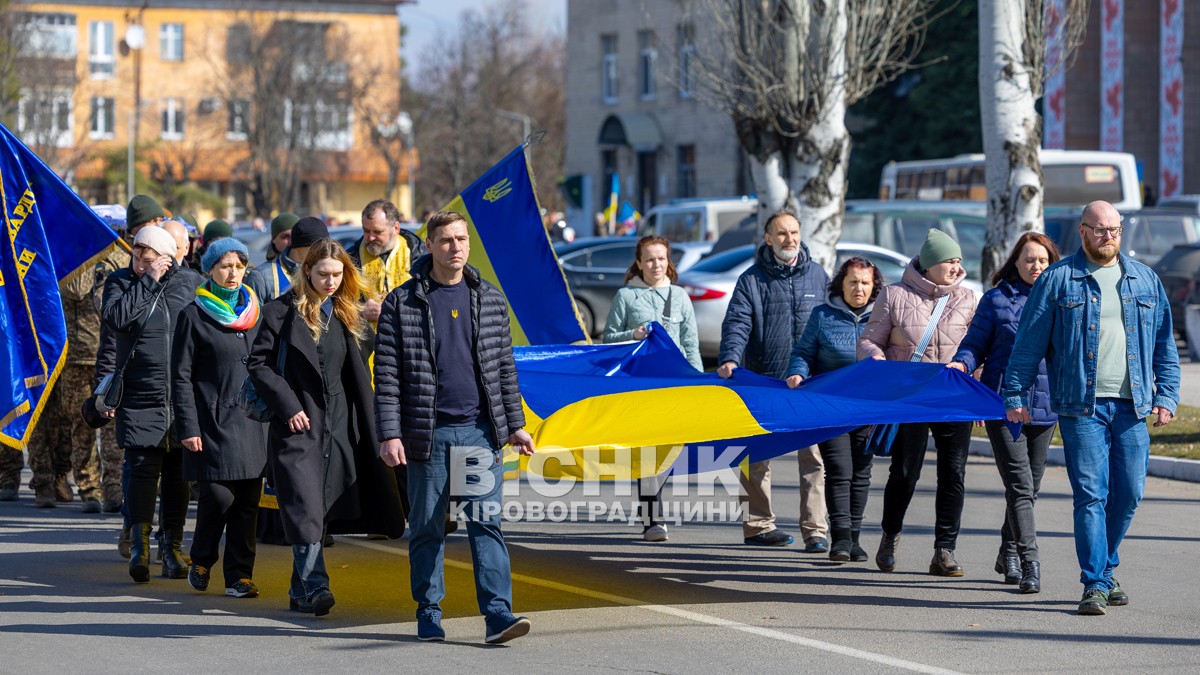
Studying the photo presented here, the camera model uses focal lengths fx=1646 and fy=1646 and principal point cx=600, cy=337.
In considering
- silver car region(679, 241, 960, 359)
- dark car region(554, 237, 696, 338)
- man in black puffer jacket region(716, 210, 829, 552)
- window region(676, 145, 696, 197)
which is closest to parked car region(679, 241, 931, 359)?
silver car region(679, 241, 960, 359)

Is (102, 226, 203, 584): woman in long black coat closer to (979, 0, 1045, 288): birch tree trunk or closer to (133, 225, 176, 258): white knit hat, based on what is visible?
(133, 225, 176, 258): white knit hat

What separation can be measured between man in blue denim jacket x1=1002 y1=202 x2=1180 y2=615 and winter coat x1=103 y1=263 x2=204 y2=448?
4440 mm

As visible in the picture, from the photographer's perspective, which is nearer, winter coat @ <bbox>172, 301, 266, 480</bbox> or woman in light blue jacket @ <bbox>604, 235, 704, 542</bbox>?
winter coat @ <bbox>172, 301, 266, 480</bbox>

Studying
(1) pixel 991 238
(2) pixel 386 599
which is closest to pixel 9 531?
(2) pixel 386 599

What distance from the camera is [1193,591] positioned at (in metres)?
8.57

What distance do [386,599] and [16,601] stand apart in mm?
1883

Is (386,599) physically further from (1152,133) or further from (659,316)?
(1152,133)

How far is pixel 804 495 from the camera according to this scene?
980cm

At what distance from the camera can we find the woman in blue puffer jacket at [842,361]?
30.6ft

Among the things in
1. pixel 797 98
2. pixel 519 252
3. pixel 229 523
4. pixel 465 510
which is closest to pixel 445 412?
pixel 465 510

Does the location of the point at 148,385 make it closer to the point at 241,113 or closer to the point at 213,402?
the point at 213,402

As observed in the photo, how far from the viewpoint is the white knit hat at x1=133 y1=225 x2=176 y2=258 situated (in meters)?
9.22

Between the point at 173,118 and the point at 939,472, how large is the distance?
6822 cm

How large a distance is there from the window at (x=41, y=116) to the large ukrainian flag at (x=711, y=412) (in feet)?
129
